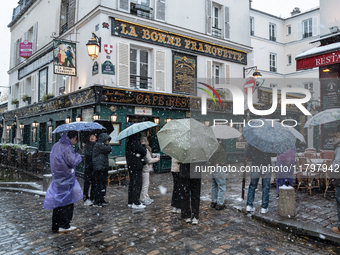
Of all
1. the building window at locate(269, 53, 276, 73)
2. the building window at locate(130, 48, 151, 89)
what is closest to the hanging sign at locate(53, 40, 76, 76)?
the building window at locate(130, 48, 151, 89)

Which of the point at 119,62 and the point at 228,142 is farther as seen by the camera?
the point at 228,142

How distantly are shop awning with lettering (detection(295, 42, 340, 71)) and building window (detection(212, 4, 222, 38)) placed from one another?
623 centimetres

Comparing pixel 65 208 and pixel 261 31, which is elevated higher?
pixel 261 31

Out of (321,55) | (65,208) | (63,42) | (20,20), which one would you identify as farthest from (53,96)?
(321,55)

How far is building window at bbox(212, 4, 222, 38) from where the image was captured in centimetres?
1406

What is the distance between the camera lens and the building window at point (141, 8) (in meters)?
11.3

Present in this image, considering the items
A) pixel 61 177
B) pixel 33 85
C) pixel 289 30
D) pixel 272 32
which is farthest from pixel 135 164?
pixel 289 30

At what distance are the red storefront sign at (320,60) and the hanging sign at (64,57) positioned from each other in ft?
29.3

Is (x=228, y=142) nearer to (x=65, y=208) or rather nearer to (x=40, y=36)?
(x=65, y=208)

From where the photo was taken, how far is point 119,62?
1073 centimetres

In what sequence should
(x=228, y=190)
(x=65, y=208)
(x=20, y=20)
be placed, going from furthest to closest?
(x=20, y=20), (x=228, y=190), (x=65, y=208)

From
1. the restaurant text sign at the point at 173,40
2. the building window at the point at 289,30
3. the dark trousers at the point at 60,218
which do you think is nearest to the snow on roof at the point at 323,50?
the restaurant text sign at the point at 173,40

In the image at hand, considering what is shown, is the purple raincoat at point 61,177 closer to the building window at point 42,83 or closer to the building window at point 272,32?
the building window at point 42,83

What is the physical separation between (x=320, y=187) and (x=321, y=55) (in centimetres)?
410
